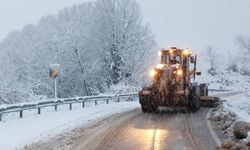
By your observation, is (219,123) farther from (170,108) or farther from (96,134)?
(170,108)

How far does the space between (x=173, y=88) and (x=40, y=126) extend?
7.96 meters

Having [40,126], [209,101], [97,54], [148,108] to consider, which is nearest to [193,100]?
[148,108]

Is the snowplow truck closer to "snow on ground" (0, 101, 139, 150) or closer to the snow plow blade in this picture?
the snow plow blade

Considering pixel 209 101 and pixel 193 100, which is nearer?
pixel 193 100

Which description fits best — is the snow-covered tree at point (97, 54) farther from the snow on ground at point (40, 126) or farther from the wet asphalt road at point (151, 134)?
the wet asphalt road at point (151, 134)

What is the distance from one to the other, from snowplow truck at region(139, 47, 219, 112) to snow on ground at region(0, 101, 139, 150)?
2289 millimetres

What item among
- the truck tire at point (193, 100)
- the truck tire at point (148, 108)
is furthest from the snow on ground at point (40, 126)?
the truck tire at point (193, 100)

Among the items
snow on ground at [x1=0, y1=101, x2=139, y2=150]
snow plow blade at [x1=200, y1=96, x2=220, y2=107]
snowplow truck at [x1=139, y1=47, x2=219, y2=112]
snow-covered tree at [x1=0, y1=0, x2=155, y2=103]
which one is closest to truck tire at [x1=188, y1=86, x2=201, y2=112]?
snowplow truck at [x1=139, y1=47, x2=219, y2=112]

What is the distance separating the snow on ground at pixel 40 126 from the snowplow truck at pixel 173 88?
229 centimetres

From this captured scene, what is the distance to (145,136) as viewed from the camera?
1691 centimetres

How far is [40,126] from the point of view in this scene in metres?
20.3

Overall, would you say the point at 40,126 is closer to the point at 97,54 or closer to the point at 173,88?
the point at 173,88

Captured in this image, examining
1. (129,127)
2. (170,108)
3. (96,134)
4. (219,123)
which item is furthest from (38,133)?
(170,108)

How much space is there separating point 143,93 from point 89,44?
24.1m
